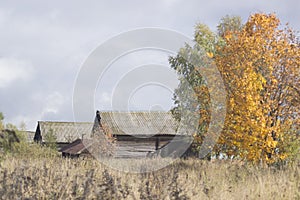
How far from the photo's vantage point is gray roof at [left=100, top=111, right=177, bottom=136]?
1650 inches

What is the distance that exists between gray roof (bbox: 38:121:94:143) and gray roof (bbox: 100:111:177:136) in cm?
949

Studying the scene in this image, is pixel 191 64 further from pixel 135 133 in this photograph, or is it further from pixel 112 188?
pixel 112 188

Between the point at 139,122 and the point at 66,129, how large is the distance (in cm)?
1509

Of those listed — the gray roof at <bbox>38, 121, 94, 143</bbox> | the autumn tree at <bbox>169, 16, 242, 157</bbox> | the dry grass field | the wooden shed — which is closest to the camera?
the dry grass field

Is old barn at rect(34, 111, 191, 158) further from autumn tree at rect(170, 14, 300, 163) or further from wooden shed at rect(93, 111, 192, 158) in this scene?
autumn tree at rect(170, 14, 300, 163)

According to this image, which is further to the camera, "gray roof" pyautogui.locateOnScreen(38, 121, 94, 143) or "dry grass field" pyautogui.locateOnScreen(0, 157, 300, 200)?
"gray roof" pyautogui.locateOnScreen(38, 121, 94, 143)

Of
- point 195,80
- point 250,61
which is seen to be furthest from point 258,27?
point 195,80

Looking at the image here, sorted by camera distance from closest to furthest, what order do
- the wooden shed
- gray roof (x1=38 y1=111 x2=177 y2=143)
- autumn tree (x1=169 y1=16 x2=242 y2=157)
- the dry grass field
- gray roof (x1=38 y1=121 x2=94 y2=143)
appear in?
the dry grass field → autumn tree (x1=169 y1=16 x2=242 y2=157) → the wooden shed → gray roof (x1=38 y1=111 x2=177 y2=143) → gray roof (x1=38 y1=121 x2=94 y2=143)

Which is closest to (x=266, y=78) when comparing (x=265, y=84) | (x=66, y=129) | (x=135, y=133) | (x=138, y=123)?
(x=265, y=84)

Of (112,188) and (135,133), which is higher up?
(135,133)

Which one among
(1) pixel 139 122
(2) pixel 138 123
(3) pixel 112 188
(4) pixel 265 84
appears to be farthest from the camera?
(1) pixel 139 122

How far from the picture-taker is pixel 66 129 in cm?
5544

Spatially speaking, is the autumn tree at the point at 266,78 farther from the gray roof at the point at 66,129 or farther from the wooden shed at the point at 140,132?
the gray roof at the point at 66,129

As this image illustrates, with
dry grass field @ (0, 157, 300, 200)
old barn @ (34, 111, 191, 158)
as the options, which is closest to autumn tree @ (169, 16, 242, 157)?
old barn @ (34, 111, 191, 158)
